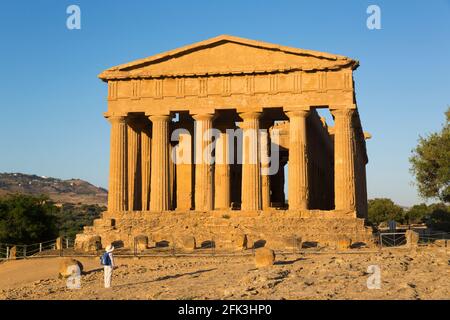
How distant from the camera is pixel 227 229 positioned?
114ft

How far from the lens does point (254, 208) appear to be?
3709cm

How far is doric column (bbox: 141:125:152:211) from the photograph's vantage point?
41562 mm

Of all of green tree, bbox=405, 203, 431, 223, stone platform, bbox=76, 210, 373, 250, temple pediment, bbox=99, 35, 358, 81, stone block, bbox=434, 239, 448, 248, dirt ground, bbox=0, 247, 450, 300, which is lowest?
green tree, bbox=405, 203, 431, 223

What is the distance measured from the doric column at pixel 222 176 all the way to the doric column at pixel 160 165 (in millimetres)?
3341

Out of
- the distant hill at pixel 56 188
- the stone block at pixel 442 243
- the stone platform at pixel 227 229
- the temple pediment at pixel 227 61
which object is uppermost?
the temple pediment at pixel 227 61

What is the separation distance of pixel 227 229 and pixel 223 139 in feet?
29.1

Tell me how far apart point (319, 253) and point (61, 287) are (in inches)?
456

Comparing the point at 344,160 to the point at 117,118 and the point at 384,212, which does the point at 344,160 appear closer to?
the point at 117,118

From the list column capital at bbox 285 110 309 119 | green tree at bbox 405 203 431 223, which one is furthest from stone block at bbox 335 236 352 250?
green tree at bbox 405 203 431 223

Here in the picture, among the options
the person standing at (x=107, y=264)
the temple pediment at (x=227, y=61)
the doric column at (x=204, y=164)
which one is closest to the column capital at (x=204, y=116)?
the doric column at (x=204, y=164)

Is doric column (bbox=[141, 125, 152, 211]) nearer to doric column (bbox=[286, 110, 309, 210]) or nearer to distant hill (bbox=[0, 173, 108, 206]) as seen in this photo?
doric column (bbox=[286, 110, 309, 210])

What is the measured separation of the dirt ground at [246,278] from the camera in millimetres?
17188

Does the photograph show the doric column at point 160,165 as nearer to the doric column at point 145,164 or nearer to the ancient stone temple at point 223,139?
the ancient stone temple at point 223,139

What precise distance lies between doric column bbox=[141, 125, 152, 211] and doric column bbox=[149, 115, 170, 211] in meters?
2.79
